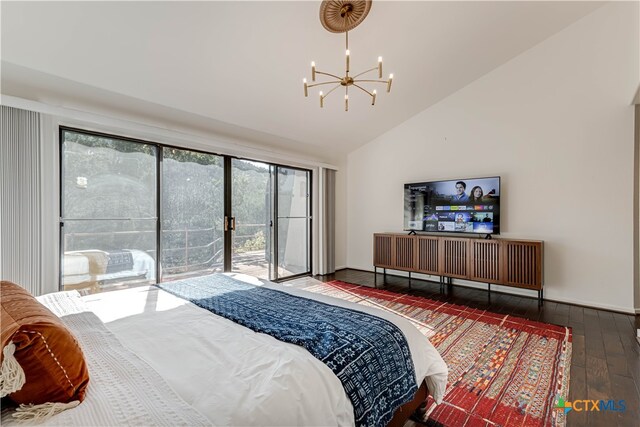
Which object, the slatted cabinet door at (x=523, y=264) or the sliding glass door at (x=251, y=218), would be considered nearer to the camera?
the slatted cabinet door at (x=523, y=264)

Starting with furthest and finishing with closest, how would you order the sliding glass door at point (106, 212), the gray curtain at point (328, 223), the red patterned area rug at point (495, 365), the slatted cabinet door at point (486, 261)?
the gray curtain at point (328, 223)
the slatted cabinet door at point (486, 261)
the sliding glass door at point (106, 212)
the red patterned area rug at point (495, 365)

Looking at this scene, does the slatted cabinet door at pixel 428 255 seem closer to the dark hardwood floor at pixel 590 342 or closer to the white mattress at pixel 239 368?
the dark hardwood floor at pixel 590 342

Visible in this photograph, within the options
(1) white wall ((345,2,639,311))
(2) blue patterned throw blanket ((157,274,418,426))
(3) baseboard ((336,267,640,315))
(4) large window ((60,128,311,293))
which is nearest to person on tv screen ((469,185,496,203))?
(1) white wall ((345,2,639,311))

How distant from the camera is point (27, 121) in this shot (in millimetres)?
2592

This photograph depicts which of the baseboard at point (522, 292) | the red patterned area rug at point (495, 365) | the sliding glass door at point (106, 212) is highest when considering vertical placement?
the sliding glass door at point (106, 212)

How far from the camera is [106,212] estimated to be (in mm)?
3199

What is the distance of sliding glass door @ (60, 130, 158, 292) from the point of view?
2992 mm

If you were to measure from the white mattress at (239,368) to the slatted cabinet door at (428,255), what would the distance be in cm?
310

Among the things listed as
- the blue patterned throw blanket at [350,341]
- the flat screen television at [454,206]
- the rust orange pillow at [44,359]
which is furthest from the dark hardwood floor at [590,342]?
the rust orange pillow at [44,359]

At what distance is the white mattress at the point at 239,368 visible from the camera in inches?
36.3

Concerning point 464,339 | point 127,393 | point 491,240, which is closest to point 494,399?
point 464,339

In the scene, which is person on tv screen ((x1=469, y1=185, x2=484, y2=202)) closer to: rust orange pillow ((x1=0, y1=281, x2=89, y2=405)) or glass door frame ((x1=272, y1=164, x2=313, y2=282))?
glass door frame ((x1=272, y1=164, x2=313, y2=282))

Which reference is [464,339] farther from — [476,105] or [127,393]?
[476,105]

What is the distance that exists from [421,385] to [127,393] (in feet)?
4.72
